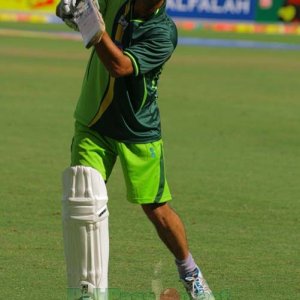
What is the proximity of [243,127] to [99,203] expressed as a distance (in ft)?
34.9

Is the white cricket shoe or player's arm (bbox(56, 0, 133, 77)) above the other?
player's arm (bbox(56, 0, 133, 77))

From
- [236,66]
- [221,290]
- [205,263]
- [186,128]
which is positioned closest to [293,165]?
[186,128]

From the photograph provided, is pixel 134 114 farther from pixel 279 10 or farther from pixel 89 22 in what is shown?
pixel 279 10

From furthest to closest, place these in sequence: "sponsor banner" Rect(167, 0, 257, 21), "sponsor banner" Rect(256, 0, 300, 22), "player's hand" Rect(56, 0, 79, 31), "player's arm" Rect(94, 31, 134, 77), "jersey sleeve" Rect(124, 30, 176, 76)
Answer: "sponsor banner" Rect(256, 0, 300, 22) → "sponsor banner" Rect(167, 0, 257, 21) → "jersey sleeve" Rect(124, 30, 176, 76) → "player's arm" Rect(94, 31, 134, 77) → "player's hand" Rect(56, 0, 79, 31)

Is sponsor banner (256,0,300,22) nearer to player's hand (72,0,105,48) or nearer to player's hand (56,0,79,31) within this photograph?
player's hand (56,0,79,31)

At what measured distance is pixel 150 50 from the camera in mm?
6922

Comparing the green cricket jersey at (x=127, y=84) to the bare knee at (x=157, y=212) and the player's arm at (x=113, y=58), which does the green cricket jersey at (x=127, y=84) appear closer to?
the player's arm at (x=113, y=58)

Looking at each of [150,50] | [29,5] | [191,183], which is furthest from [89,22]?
[29,5]

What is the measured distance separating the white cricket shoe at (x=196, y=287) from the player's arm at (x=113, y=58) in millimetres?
1393

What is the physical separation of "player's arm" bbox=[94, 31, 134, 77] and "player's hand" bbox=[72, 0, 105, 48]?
0.16 m

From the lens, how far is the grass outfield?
26.4ft

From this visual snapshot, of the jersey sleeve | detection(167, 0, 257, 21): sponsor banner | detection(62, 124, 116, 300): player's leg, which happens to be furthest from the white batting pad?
detection(167, 0, 257, 21): sponsor banner

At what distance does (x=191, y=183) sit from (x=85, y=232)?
242 inches

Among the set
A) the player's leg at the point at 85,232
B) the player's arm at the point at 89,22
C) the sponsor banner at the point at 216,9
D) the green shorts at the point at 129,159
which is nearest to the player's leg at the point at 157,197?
the green shorts at the point at 129,159
